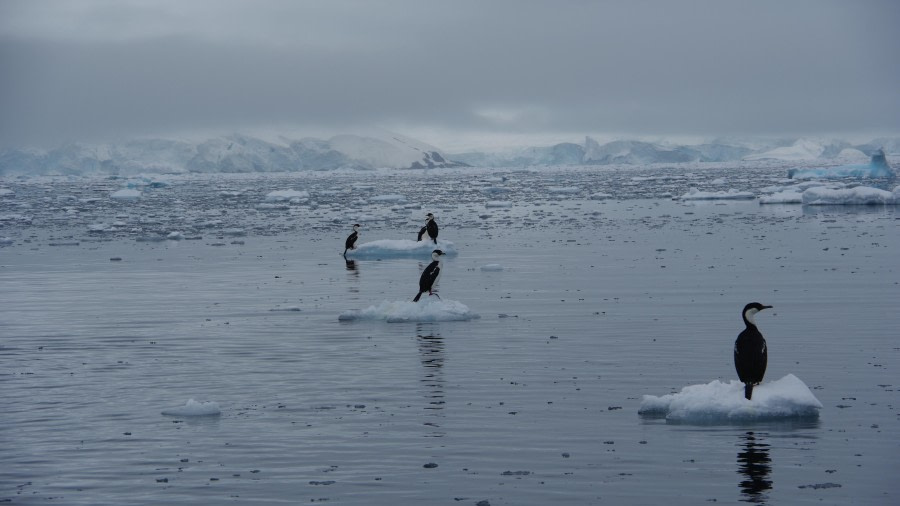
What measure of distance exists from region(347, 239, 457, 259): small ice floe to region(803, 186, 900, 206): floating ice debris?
2467cm

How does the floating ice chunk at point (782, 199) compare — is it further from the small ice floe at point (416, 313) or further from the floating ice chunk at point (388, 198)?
the small ice floe at point (416, 313)

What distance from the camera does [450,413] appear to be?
1088 centimetres

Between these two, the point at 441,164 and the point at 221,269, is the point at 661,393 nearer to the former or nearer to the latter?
the point at 221,269

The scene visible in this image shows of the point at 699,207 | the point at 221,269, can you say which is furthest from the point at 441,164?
the point at 221,269

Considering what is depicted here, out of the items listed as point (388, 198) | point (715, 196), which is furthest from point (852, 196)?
point (388, 198)

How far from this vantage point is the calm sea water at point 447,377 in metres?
8.67

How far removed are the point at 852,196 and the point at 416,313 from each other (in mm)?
34930

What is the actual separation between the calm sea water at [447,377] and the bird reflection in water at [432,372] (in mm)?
48

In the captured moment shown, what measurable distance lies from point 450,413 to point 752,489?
340cm

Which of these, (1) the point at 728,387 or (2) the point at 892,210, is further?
(2) the point at 892,210

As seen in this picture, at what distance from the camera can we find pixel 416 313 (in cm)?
1706

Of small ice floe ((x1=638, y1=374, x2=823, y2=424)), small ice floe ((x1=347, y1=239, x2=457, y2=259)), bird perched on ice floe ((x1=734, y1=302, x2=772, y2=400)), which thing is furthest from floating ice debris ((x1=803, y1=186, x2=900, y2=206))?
small ice floe ((x1=638, y1=374, x2=823, y2=424))

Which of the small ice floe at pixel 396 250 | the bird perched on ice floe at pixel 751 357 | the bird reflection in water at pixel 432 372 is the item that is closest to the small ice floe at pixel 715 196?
the small ice floe at pixel 396 250

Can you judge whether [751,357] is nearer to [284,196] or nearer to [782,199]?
[782,199]
